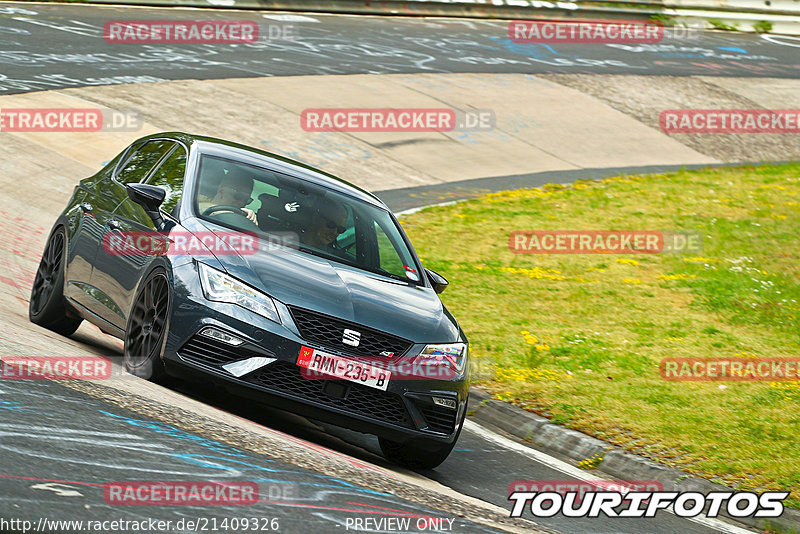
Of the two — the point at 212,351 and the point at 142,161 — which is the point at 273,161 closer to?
the point at 142,161

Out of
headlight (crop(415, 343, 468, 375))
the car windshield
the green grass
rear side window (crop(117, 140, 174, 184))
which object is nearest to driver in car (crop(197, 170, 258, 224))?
the car windshield

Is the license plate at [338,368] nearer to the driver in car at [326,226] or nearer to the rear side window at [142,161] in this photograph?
the driver in car at [326,226]

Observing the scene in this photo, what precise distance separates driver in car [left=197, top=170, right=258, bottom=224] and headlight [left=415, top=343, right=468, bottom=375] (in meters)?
1.55

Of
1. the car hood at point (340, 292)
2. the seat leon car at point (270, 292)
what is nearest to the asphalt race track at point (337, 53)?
the seat leon car at point (270, 292)

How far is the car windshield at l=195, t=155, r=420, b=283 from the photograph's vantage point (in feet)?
24.5

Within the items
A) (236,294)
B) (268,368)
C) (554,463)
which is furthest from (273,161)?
(554,463)

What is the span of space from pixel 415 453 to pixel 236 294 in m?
1.58

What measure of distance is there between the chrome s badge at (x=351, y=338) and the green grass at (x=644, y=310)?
8.84 ft

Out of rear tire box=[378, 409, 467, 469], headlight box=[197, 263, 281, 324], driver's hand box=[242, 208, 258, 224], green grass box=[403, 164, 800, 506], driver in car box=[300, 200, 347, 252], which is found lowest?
green grass box=[403, 164, 800, 506]

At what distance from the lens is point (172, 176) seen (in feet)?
26.0

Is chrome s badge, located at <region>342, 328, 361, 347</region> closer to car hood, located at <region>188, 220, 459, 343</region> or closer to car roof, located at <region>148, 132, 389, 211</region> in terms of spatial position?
car hood, located at <region>188, 220, 459, 343</region>

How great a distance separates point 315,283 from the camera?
6805 mm

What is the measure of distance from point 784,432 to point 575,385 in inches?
69.8

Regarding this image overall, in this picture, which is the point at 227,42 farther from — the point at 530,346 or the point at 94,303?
the point at 94,303
